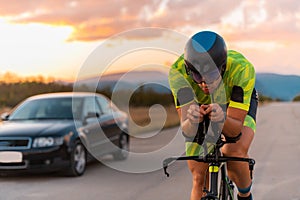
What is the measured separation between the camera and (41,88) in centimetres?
2867

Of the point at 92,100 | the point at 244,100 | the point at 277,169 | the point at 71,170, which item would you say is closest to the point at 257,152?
the point at 277,169

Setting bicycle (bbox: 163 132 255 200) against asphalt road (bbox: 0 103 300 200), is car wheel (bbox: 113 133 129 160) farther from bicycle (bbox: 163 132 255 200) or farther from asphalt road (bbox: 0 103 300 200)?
bicycle (bbox: 163 132 255 200)

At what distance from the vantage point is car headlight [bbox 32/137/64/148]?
29.7 feet

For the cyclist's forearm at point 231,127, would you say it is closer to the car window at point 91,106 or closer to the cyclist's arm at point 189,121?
the cyclist's arm at point 189,121

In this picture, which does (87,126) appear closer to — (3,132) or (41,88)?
(3,132)

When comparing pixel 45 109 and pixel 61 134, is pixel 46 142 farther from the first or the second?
pixel 45 109

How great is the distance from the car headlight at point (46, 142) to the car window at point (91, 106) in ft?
3.93

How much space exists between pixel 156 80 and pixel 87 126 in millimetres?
5372

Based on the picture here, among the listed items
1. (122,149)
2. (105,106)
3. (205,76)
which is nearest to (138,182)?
(122,149)

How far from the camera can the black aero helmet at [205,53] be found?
341 cm

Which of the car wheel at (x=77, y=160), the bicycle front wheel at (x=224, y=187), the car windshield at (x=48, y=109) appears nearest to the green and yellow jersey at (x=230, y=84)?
the bicycle front wheel at (x=224, y=187)

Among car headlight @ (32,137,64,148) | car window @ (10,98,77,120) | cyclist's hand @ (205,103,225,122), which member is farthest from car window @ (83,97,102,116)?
cyclist's hand @ (205,103,225,122)

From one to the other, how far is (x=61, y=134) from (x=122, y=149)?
7.80ft

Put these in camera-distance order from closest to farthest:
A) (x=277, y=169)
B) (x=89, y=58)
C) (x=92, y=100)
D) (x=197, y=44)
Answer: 1. (x=197, y=44)
2. (x=89, y=58)
3. (x=277, y=169)
4. (x=92, y=100)
